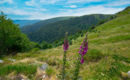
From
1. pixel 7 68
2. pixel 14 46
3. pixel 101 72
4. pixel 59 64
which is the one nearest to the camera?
pixel 7 68

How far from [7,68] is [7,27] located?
79.7 ft

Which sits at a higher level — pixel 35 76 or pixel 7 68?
pixel 7 68

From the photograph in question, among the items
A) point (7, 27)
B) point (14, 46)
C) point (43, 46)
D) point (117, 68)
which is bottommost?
point (43, 46)

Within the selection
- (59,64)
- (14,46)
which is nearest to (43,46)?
(14,46)

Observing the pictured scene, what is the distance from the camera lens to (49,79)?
209 inches

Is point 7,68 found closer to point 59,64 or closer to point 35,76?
point 35,76

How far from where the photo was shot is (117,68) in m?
6.86

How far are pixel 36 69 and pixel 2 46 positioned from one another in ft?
83.6

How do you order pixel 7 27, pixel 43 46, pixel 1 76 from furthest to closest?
pixel 43 46 < pixel 7 27 < pixel 1 76

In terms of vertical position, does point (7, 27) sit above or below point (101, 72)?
above

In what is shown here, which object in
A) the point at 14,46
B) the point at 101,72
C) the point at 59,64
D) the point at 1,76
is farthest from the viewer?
the point at 14,46

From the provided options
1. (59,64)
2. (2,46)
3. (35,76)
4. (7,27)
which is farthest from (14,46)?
(35,76)

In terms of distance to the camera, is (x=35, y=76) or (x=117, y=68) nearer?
(x=35, y=76)

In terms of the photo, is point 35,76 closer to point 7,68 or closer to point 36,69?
point 36,69
